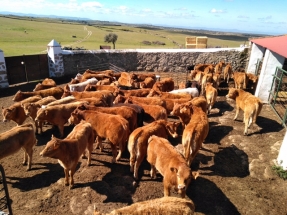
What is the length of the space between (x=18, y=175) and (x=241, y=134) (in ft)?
26.0

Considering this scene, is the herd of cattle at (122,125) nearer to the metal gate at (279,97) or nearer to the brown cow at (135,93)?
the brown cow at (135,93)

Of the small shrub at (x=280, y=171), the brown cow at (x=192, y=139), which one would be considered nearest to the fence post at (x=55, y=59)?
the brown cow at (x=192, y=139)

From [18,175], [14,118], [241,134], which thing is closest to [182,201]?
[18,175]

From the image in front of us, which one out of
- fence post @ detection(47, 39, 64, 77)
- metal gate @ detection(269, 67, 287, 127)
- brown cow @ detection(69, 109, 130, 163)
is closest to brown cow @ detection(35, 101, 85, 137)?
brown cow @ detection(69, 109, 130, 163)

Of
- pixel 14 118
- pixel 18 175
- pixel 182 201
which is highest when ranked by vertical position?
pixel 182 201

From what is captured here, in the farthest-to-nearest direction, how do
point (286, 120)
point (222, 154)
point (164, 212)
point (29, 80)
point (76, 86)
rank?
point (29, 80) < point (76, 86) < point (286, 120) < point (222, 154) < point (164, 212)

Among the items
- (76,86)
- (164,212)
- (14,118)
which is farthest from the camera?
(76,86)

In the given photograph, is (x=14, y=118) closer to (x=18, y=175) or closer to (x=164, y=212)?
(x=18, y=175)

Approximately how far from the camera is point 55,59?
649 inches

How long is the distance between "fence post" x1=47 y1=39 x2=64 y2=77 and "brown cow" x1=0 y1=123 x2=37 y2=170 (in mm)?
10647

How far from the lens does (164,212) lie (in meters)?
4.08

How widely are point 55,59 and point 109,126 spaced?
1152cm

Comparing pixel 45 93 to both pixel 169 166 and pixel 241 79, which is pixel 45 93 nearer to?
pixel 169 166

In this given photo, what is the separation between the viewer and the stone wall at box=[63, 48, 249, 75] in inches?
725
